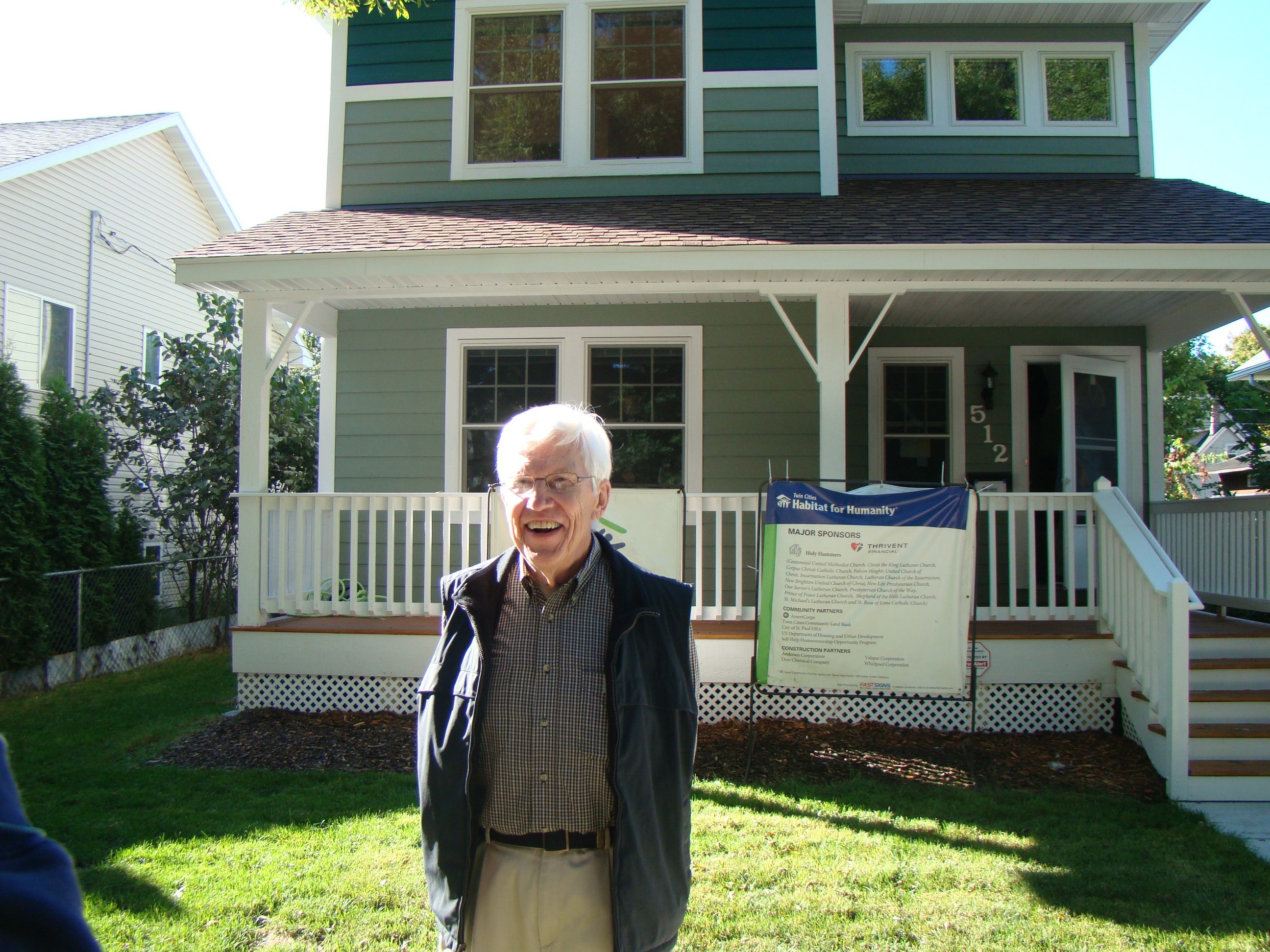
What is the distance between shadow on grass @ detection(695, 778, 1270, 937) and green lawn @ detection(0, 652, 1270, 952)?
1 cm

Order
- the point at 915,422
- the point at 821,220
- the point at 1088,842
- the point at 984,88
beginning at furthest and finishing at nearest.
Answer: the point at 984,88 < the point at 915,422 < the point at 821,220 < the point at 1088,842

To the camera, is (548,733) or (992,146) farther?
(992,146)

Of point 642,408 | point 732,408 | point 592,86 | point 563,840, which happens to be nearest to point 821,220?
point 732,408

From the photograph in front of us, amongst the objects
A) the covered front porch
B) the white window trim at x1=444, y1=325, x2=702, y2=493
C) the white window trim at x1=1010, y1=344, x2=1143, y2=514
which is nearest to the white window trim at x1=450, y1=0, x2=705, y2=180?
the covered front porch

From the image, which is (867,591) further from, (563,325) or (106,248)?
(106,248)

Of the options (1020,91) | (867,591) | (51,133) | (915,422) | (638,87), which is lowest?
(867,591)

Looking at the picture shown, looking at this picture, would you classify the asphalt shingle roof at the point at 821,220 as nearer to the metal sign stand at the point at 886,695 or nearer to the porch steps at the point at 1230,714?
the metal sign stand at the point at 886,695

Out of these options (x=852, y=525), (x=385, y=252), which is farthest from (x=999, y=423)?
(x=385, y=252)

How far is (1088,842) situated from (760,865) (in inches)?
61.7

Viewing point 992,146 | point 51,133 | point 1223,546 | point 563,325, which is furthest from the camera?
point 51,133

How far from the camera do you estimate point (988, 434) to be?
8141 mm

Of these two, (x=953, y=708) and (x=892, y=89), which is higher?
(x=892, y=89)

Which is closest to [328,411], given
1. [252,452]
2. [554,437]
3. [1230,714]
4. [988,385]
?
[252,452]

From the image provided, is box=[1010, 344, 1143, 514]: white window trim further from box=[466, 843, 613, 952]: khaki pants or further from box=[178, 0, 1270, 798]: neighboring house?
box=[466, 843, 613, 952]: khaki pants
